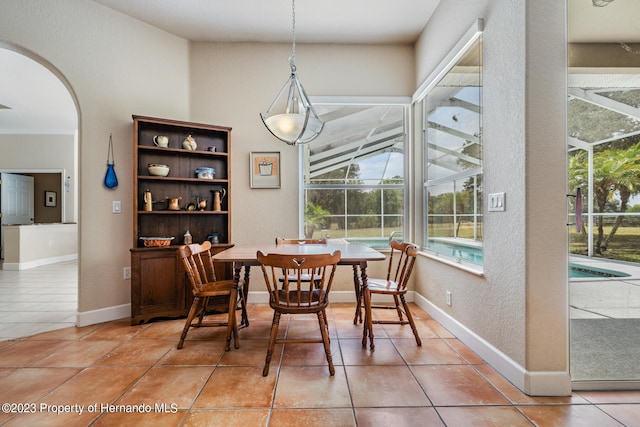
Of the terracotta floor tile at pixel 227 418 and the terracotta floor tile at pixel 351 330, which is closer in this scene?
the terracotta floor tile at pixel 227 418

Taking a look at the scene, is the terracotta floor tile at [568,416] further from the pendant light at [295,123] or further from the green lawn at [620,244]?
the pendant light at [295,123]

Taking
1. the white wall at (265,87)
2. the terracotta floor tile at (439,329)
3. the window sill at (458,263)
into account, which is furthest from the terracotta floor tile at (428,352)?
the white wall at (265,87)

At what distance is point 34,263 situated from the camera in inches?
245

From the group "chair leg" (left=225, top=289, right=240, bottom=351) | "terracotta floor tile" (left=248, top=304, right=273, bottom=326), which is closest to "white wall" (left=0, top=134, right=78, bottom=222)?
"terracotta floor tile" (left=248, top=304, right=273, bottom=326)

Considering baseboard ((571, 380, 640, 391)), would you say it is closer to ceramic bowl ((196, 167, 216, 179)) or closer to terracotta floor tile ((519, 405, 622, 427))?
terracotta floor tile ((519, 405, 622, 427))

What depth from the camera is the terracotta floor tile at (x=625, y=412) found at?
159cm

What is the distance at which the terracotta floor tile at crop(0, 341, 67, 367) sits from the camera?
225 centimetres

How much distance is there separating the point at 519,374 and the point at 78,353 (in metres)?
3.09

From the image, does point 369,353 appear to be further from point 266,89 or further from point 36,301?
point 36,301

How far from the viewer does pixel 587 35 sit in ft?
5.96

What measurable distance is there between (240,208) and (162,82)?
1651 millimetres

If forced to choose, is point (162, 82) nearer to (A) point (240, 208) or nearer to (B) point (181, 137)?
(B) point (181, 137)

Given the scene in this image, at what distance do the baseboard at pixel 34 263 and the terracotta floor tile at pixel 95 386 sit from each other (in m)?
5.59

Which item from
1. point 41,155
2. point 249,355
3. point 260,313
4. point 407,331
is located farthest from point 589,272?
point 41,155
